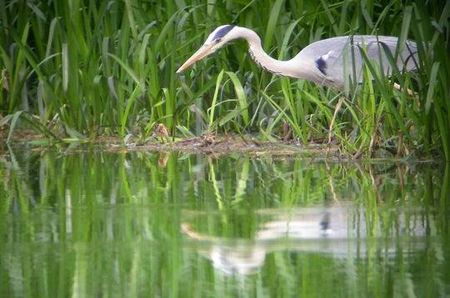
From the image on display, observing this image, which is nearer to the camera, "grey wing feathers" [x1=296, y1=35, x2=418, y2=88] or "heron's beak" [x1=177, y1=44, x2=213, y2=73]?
"grey wing feathers" [x1=296, y1=35, x2=418, y2=88]

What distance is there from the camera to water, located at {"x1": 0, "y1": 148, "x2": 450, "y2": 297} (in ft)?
15.1

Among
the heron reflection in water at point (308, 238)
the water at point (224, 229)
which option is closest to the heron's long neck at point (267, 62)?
the water at point (224, 229)

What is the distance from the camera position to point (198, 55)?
34.1ft

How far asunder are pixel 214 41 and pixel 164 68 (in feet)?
1.17

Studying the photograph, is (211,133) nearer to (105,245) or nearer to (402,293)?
(105,245)

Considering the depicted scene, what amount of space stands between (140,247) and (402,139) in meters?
3.48

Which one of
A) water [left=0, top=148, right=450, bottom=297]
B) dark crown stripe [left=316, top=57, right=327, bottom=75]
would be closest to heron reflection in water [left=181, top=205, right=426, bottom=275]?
water [left=0, top=148, right=450, bottom=297]

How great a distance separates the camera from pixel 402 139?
8594 millimetres

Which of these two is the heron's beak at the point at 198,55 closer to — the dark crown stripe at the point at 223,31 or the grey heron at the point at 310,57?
the grey heron at the point at 310,57

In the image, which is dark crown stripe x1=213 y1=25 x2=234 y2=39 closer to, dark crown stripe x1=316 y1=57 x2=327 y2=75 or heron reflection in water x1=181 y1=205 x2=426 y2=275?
dark crown stripe x1=316 y1=57 x2=327 y2=75

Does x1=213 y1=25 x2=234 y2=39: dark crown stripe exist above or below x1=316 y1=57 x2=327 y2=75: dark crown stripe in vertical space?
above

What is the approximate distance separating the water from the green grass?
1.00m

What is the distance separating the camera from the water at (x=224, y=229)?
4594 mm

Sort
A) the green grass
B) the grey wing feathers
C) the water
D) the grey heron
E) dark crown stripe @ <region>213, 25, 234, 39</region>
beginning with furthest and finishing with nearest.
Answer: dark crown stripe @ <region>213, 25, 234, 39</region>, the grey heron, the green grass, the grey wing feathers, the water
